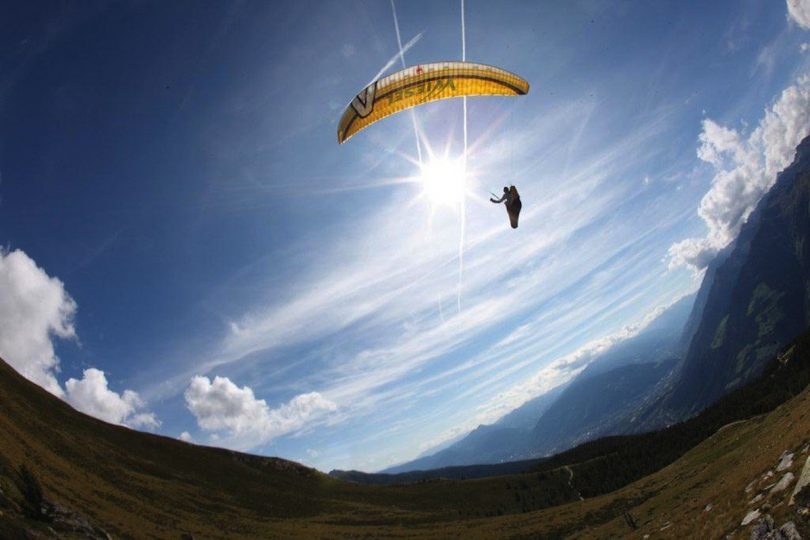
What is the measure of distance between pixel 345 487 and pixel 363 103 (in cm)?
10557

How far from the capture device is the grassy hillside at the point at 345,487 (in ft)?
105

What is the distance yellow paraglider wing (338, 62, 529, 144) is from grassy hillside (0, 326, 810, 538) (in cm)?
2581

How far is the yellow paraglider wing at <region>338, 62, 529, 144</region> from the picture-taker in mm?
29375

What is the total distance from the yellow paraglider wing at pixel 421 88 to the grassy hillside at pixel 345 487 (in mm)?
25810

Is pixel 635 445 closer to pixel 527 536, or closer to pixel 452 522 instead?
pixel 452 522

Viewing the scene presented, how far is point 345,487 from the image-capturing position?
11069 cm

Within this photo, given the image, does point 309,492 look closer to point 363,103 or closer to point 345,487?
point 345,487

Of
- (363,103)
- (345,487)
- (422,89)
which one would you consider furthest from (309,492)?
(422,89)

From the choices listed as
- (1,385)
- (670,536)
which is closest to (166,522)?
(1,385)

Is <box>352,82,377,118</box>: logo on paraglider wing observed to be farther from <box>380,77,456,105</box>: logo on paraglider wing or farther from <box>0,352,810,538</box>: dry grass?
<box>0,352,810,538</box>: dry grass

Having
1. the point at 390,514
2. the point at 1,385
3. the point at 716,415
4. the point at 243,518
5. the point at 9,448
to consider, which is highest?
the point at 1,385

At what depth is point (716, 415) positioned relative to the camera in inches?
5207

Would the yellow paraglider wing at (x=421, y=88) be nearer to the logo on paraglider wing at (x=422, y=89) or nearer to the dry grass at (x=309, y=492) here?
the logo on paraglider wing at (x=422, y=89)

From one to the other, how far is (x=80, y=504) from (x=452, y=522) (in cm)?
5469
